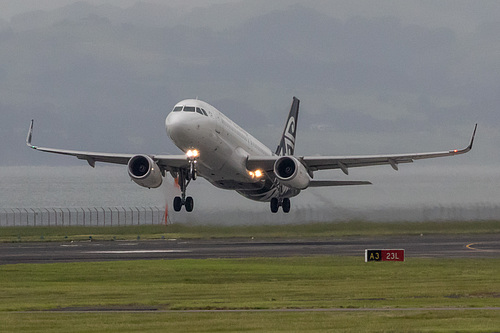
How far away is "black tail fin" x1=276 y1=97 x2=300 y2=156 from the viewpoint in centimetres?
6888

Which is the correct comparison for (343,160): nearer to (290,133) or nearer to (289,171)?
(289,171)

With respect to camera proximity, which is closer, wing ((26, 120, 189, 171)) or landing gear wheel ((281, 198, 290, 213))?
wing ((26, 120, 189, 171))

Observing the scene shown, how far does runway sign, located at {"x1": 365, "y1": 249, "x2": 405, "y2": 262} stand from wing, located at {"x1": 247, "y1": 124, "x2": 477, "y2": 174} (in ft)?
33.8

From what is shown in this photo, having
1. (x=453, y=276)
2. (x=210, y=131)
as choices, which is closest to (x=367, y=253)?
(x=453, y=276)

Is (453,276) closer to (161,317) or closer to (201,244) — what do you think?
(161,317)

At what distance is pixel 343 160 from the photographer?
55844 millimetres

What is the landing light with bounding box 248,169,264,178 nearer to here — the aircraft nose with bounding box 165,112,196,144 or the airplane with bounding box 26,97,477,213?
the airplane with bounding box 26,97,477,213

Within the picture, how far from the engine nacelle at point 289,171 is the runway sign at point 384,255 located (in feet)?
32.7

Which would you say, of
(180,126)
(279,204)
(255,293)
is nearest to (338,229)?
(279,204)

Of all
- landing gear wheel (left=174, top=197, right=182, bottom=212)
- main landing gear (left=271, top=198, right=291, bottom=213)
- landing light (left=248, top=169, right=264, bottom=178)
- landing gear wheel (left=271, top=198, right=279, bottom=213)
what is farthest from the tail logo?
landing gear wheel (left=174, top=197, right=182, bottom=212)

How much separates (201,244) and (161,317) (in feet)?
123

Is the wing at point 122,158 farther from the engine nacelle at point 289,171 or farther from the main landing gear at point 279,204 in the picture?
the main landing gear at point 279,204

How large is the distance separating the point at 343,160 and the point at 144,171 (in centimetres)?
1382

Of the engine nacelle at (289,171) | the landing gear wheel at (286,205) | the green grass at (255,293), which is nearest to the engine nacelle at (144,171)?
the green grass at (255,293)
